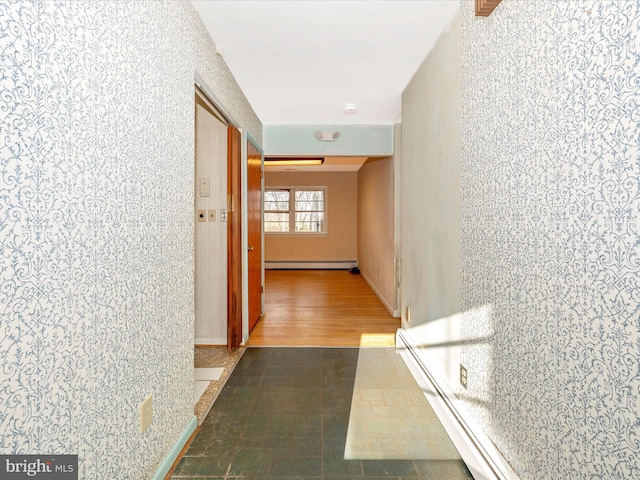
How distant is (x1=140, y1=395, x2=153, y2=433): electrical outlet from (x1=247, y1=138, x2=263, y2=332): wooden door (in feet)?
7.07

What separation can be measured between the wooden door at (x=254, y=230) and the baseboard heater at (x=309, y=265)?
4.58 m

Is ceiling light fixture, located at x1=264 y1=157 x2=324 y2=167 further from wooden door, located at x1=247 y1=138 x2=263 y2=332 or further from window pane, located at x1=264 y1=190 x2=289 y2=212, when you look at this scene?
window pane, located at x1=264 y1=190 x2=289 y2=212

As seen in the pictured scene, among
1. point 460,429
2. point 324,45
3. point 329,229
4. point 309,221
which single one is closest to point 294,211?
point 309,221

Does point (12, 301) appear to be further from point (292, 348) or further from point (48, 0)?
point (292, 348)

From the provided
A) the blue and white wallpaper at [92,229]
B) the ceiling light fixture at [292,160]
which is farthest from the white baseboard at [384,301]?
the blue and white wallpaper at [92,229]

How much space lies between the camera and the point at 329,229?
9.12 meters

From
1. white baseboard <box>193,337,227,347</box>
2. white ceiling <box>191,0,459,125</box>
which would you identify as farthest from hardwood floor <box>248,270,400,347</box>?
white ceiling <box>191,0,459,125</box>

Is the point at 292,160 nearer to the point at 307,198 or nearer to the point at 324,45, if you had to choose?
the point at 307,198

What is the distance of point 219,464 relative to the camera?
1.81m

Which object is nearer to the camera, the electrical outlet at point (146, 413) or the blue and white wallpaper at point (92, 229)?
the blue and white wallpaper at point (92, 229)

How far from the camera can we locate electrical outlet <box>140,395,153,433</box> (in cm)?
150

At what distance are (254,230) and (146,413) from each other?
264 centimetres

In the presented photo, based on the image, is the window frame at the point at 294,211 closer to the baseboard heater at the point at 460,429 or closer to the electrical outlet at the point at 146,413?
the baseboard heater at the point at 460,429

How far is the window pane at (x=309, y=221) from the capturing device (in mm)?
9195
